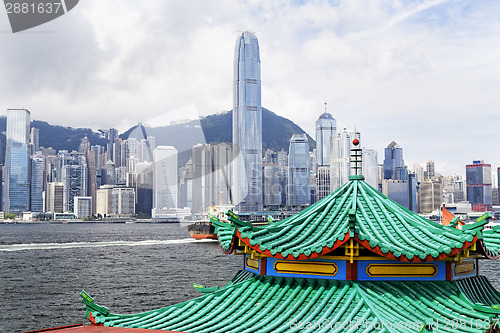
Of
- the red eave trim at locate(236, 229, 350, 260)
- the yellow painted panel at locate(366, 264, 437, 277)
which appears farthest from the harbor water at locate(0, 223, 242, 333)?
the yellow painted panel at locate(366, 264, 437, 277)

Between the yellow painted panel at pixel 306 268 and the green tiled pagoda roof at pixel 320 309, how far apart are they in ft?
0.76

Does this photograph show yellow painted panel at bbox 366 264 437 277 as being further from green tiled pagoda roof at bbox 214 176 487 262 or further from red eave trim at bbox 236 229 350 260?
red eave trim at bbox 236 229 350 260

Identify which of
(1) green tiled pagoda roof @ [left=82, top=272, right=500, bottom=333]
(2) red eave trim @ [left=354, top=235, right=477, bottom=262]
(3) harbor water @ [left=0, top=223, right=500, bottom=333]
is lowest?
(3) harbor water @ [left=0, top=223, right=500, bottom=333]

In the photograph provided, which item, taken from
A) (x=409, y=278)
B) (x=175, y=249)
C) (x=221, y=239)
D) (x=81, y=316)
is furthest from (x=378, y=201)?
(x=175, y=249)

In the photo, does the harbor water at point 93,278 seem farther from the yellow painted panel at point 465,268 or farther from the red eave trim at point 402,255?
the red eave trim at point 402,255

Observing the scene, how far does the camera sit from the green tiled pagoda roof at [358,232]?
43.7ft

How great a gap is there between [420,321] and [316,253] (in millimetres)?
2608

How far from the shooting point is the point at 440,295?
550 inches

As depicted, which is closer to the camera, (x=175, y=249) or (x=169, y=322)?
(x=169, y=322)

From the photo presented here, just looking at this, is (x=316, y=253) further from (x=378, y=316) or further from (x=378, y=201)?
(x=378, y=201)

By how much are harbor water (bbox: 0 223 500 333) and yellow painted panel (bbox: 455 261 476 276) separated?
42803mm

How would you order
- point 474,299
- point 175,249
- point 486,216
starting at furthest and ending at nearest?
point 175,249 → point 474,299 → point 486,216

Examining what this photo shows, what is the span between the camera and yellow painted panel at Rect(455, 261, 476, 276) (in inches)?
574

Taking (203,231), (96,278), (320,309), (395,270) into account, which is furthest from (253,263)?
(203,231)
